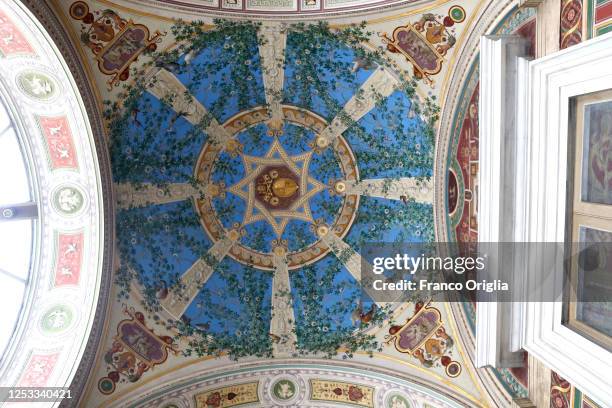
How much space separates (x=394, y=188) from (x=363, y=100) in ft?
5.36

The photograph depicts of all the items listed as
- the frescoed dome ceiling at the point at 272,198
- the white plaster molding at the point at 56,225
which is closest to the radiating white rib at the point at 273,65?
the frescoed dome ceiling at the point at 272,198

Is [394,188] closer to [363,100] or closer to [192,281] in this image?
[363,100]

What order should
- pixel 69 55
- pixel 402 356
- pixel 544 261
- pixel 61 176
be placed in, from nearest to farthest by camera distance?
pixel 544 261 → pixel 69 55 → pixel 61 176 → pixel 402 356

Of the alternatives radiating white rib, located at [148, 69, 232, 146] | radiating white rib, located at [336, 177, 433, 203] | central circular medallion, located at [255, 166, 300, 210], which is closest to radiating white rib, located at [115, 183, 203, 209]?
radiating white rib, located at [148, 69, 232, 146]

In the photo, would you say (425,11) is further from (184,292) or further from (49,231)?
(49,231)

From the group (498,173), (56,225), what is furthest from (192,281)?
(498,173)

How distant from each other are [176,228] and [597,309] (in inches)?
264

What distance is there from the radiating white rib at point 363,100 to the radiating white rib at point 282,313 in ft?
7.98

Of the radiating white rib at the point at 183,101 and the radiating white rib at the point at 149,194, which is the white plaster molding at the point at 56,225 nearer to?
the radiating white rib at the point at 149,194

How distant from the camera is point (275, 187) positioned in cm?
973

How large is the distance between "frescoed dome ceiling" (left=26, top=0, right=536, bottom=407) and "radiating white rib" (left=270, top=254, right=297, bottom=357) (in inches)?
0.8

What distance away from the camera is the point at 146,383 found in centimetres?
870

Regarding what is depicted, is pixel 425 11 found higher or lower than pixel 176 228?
higher

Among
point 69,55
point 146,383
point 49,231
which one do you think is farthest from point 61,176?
point 146,383
